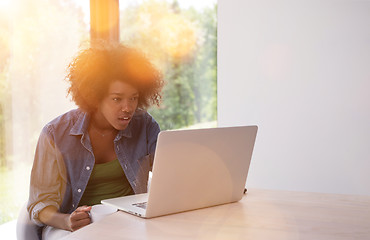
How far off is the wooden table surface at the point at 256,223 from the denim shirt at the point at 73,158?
56 cm

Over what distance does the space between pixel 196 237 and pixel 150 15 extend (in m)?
2.54

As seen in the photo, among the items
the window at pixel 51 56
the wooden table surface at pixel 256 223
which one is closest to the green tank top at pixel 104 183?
the wooden table surface at pixel 256 223

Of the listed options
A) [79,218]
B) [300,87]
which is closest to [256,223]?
[79,218]

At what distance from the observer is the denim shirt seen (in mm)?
1666

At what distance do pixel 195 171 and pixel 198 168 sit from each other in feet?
0.04

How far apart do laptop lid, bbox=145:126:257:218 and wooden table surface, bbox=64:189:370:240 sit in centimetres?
4

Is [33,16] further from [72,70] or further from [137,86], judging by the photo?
[137,86]

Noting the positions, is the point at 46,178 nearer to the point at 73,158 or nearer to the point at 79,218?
the point at 73,158

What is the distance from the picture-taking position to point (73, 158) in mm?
1804

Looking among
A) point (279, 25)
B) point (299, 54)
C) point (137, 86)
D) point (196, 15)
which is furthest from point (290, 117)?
point (137, 86)

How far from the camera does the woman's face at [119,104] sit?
1.85 meters

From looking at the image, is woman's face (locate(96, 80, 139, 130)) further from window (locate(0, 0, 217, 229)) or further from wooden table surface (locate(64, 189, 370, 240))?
window (locate(0, 0, 217, 229))

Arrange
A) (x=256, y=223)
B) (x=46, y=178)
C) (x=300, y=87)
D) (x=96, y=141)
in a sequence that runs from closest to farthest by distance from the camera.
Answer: (x=256, y=223) < (x=46, y=178) < (x=96, y=141) < (x=300, y=87)

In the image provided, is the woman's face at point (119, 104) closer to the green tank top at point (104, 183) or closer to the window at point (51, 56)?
the green tank top at point (104, 183)
